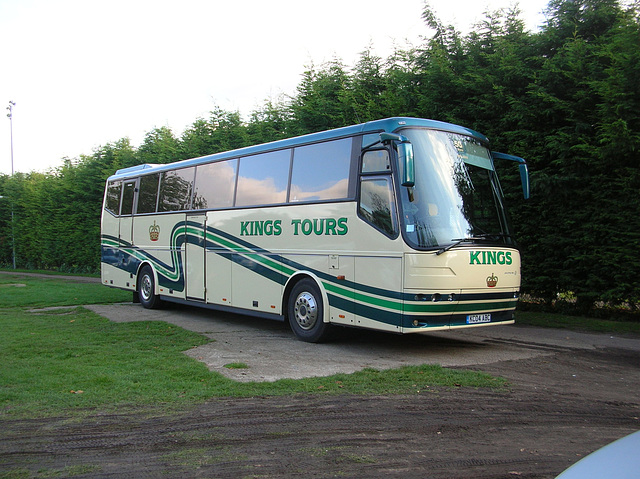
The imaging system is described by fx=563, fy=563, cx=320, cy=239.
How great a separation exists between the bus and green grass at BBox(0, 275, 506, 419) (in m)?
1.45

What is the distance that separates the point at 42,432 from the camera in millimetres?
4918

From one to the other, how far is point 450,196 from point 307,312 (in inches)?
123

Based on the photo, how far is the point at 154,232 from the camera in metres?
14.5

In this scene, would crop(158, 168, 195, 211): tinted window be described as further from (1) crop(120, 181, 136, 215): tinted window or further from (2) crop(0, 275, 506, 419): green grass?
(2) crop(0, 275, 506, 419): green grass

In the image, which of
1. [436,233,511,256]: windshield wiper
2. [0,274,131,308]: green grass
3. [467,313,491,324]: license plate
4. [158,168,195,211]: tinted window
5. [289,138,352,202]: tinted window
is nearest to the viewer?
[436,233,511,256]: windshield wiper

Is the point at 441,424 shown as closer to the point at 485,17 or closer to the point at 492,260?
the point at 492,260

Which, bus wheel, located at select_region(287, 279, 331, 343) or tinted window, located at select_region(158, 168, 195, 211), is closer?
bus wheel, located at select_region(287, 279, 331, 343)

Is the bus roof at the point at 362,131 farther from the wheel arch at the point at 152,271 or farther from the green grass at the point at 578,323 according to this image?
the green grass at the point at 578,323

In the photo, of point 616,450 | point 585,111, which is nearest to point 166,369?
point 616,450

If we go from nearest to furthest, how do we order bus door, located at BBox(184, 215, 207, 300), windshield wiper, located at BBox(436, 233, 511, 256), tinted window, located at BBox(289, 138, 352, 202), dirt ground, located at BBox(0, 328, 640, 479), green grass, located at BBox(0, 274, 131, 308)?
1. dirt ground, located at BBox(0, 328, 640, 479)
2. windshield wiper, located at BBox(436, 233, 511, 256)
3. tinted window, located at BBox(289, 138, 352, 202)
4. bus door, located at BBox(184, 215, 207, 300)
5. green grass, located at BBox(0, 274, 131, 308)

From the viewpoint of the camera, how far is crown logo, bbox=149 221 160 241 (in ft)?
47.2

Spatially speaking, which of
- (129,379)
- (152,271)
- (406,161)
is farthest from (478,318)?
(152,271)

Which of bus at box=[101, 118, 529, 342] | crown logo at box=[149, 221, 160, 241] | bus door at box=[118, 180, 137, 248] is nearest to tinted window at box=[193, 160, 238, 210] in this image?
bus at box=[101, 118, 529, 342]

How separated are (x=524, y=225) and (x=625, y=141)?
9.41 ft
